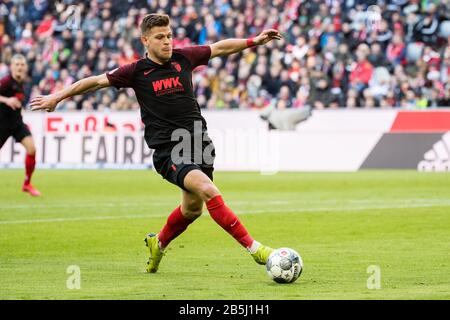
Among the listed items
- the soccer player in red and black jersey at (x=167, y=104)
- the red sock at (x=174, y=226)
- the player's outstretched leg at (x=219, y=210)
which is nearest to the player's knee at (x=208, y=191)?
the player's outstretched leg at (x=219, y=210)

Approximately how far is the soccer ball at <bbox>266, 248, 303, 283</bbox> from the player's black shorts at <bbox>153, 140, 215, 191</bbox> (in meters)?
1.18

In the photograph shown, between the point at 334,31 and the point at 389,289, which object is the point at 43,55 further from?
the point at 389,289

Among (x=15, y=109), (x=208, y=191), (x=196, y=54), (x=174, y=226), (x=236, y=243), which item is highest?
(x=15, y=109)

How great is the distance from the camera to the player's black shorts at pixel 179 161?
32.0ft

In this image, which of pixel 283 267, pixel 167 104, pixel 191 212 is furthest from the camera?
pixel 191 212

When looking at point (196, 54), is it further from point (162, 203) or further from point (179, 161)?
point (162, 203)

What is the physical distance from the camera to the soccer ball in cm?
904

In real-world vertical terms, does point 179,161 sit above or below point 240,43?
below

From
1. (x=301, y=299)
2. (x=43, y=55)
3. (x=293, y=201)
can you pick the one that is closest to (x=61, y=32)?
(x=43, y=55)

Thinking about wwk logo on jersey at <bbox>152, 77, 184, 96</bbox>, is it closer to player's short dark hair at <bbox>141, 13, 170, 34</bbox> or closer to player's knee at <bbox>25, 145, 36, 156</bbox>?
player's short dark hair at <bbox>141, 13, 170, 34</bbox>

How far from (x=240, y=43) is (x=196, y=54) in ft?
1.39

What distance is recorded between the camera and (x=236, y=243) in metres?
13.0

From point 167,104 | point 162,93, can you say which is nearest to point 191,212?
point 167,104

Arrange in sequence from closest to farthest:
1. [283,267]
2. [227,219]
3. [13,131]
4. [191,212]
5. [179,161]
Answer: [283,267], [227,219], [179,161], [191,212], [13,131]
